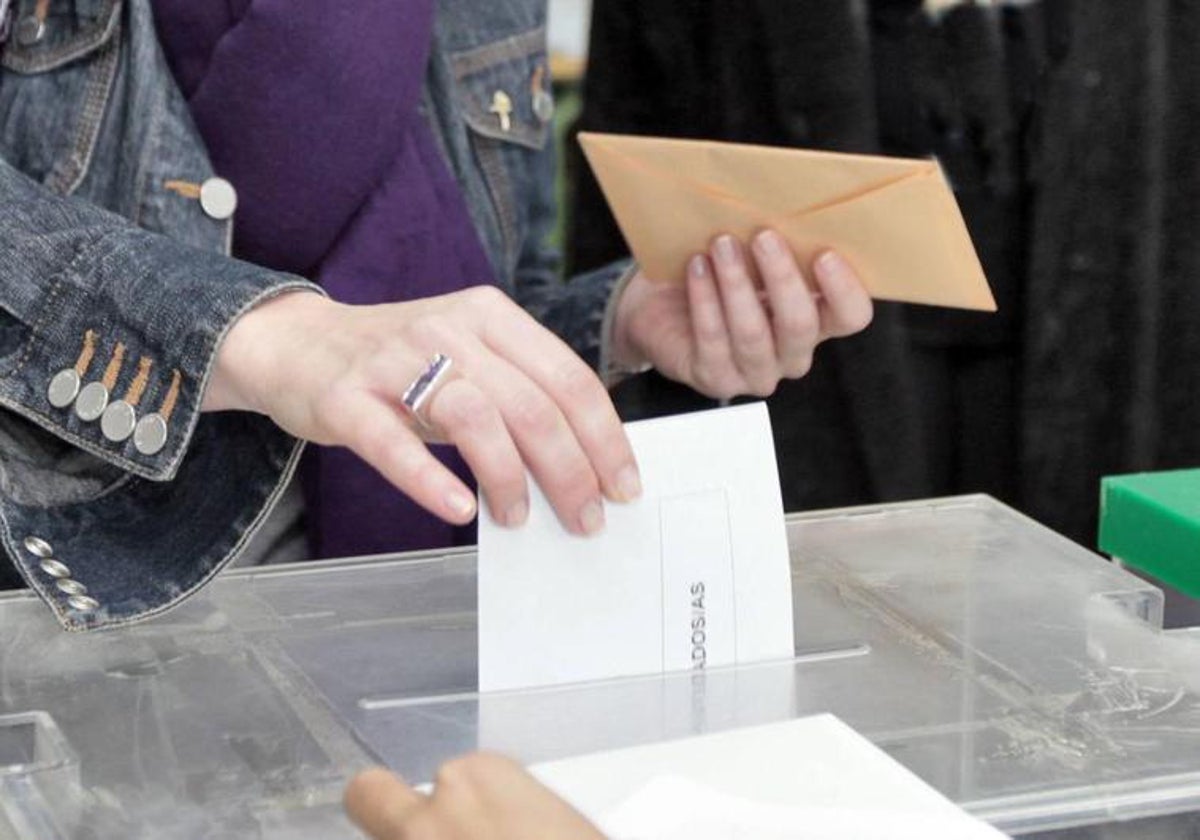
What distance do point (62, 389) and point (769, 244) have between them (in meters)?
0.38

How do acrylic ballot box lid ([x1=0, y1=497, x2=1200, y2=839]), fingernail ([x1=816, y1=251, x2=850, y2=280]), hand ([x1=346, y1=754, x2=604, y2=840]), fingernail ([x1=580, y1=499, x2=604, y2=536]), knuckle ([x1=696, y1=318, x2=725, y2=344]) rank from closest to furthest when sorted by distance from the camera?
1. hand ([x1=346, y1=754, x2=604, y2=840])
2. acrylic ballot box lid ([x1=0, y1=497, x2=1200, y2=839])
3. fingernail ([x1=580, y1=499, x2=604, y2=536])
4. fingernail ([x1=816, y1=251, x2=850, y2=280])
5. knuckle ([x1=696, y1=318, x2=725, y2=344])

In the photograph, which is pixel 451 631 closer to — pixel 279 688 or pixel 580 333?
pixel 279 688

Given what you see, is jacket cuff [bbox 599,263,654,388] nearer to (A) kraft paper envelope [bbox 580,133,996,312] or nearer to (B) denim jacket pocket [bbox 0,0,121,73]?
(A) kraft paper envelope [bbox 580,133,996,312]

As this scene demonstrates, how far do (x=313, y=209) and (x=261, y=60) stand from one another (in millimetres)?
98

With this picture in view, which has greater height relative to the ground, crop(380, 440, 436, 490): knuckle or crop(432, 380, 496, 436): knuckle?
crop(432, 380, 496, 436): knuckle

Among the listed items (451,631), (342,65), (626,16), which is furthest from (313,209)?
(626,16)

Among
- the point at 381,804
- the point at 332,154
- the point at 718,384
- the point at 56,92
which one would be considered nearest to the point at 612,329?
the point at 718,384

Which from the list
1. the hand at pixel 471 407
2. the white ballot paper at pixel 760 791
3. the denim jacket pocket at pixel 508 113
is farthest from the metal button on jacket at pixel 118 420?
the denim jacket pocket at pixel 508 113

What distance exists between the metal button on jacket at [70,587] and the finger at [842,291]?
42 centimetres

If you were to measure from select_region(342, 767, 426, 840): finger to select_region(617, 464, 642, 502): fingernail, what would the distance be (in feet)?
0.88

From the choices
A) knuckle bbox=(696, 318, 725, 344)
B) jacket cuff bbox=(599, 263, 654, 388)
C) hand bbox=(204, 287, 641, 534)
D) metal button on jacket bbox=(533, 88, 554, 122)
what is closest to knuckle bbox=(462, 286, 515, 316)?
hand bbox=(204, 287, 641, 534)

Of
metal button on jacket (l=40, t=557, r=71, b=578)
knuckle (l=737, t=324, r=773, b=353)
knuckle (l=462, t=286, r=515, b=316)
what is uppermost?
knuckle (l=462, t=286, r=515, b=316)

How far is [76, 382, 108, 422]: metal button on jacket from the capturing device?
952 millimetres

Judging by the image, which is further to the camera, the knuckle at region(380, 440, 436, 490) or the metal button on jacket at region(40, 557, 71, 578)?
the metal button on jacket at region(40, 557, 71, 578)
